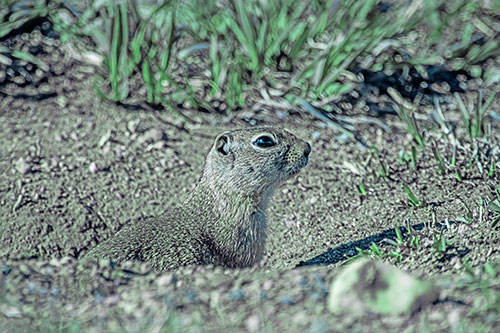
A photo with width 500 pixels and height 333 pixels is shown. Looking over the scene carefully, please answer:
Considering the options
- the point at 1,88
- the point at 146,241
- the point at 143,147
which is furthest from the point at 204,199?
the point at 1,88

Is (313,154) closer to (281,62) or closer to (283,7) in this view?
(281,62)

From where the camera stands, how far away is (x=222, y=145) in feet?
14.3

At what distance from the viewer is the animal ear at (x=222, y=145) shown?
4.36 metres

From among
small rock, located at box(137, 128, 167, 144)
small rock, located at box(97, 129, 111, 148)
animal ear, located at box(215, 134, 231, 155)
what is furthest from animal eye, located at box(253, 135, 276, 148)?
small rock, located at box(97, 129, 111, 148)

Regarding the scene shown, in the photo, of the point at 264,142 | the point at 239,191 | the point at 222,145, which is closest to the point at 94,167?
the point at 222,145

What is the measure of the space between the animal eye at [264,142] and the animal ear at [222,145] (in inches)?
6.6

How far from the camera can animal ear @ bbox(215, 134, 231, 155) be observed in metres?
4.36

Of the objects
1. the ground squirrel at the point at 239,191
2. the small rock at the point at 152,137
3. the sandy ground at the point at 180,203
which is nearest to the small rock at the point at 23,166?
the sandy ground at the point at 180,203

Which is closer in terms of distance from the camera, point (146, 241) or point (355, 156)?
point (146, 241)

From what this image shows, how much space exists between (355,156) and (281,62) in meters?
0.96

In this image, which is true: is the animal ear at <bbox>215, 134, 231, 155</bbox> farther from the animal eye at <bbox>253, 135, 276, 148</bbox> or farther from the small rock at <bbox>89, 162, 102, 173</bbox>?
the small rock at <bbox>89, 162, 102, 173</bbox>

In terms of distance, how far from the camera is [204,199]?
432cm

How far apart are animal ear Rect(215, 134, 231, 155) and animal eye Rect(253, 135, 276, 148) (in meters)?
0.17

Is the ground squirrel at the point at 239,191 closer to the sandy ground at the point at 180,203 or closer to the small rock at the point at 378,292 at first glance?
the sandy ground at the point at 180,203
